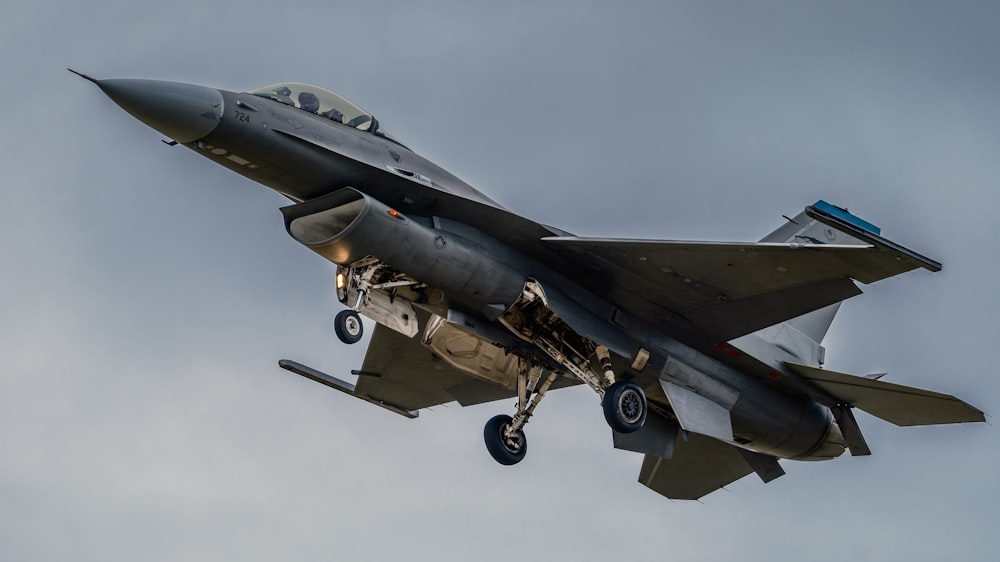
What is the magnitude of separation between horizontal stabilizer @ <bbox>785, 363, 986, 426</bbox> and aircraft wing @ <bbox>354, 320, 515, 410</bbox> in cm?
556

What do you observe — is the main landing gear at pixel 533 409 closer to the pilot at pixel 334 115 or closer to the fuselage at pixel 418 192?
the fuselage at pixel 418 192

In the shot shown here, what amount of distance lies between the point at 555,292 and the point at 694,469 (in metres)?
5.78

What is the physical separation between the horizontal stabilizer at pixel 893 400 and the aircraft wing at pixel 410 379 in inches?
219

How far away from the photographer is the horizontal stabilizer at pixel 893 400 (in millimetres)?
20172

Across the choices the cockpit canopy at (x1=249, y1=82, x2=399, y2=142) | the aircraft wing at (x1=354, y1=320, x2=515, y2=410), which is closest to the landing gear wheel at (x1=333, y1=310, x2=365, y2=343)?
A: the cockpit canopy at (x1=249, y1=82, x2=399, y2=142)

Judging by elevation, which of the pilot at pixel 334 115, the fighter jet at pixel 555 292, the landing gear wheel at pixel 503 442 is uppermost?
the pilot at pixel 334 115

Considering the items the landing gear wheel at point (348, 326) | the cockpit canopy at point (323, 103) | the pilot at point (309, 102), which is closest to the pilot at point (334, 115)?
the cockpit canopy at point (323, 103)

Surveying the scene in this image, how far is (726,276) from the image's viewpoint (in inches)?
761

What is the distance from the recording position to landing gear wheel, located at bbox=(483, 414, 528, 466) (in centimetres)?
2061

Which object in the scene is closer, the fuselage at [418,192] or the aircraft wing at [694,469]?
the fuselage at [418,192]

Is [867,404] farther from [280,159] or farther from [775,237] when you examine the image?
[280,159]

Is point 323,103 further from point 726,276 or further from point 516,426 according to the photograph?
point 726,276

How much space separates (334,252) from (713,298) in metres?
5.80

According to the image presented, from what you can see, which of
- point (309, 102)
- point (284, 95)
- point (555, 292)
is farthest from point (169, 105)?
point (555, 292)
